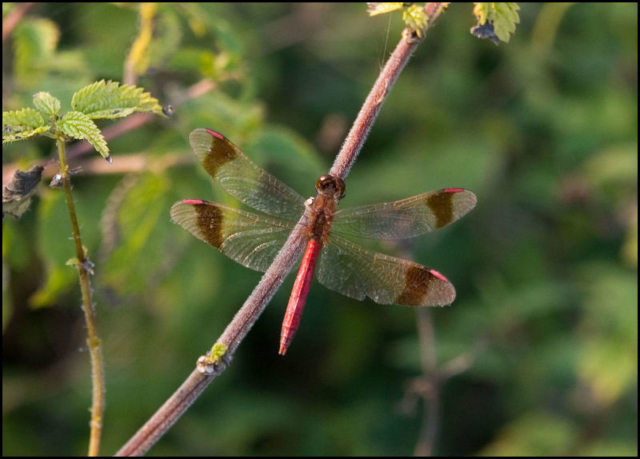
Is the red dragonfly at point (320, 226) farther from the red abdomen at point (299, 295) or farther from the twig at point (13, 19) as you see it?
the twig at point (13, 19)

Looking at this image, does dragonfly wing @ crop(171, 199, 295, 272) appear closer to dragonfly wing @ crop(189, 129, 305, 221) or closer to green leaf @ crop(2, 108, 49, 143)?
dragonfly wing @ crop(189, 129, 305, 221)

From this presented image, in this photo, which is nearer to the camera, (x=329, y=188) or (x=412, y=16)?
(x=412, y=16)

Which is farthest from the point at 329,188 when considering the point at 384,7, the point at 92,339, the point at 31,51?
the point at 31,51

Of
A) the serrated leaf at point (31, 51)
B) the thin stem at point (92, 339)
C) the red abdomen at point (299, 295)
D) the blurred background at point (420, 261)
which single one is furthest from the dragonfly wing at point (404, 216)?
the serrated leaf at point (31, 51)

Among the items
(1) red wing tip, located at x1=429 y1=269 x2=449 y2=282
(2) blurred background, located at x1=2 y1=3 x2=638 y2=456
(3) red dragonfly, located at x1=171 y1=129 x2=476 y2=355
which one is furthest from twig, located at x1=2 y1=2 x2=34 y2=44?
(1) red wing tip, located at x1=429 y1=269 x2=449 y2=282

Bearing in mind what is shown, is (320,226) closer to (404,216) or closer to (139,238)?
(404,216)
